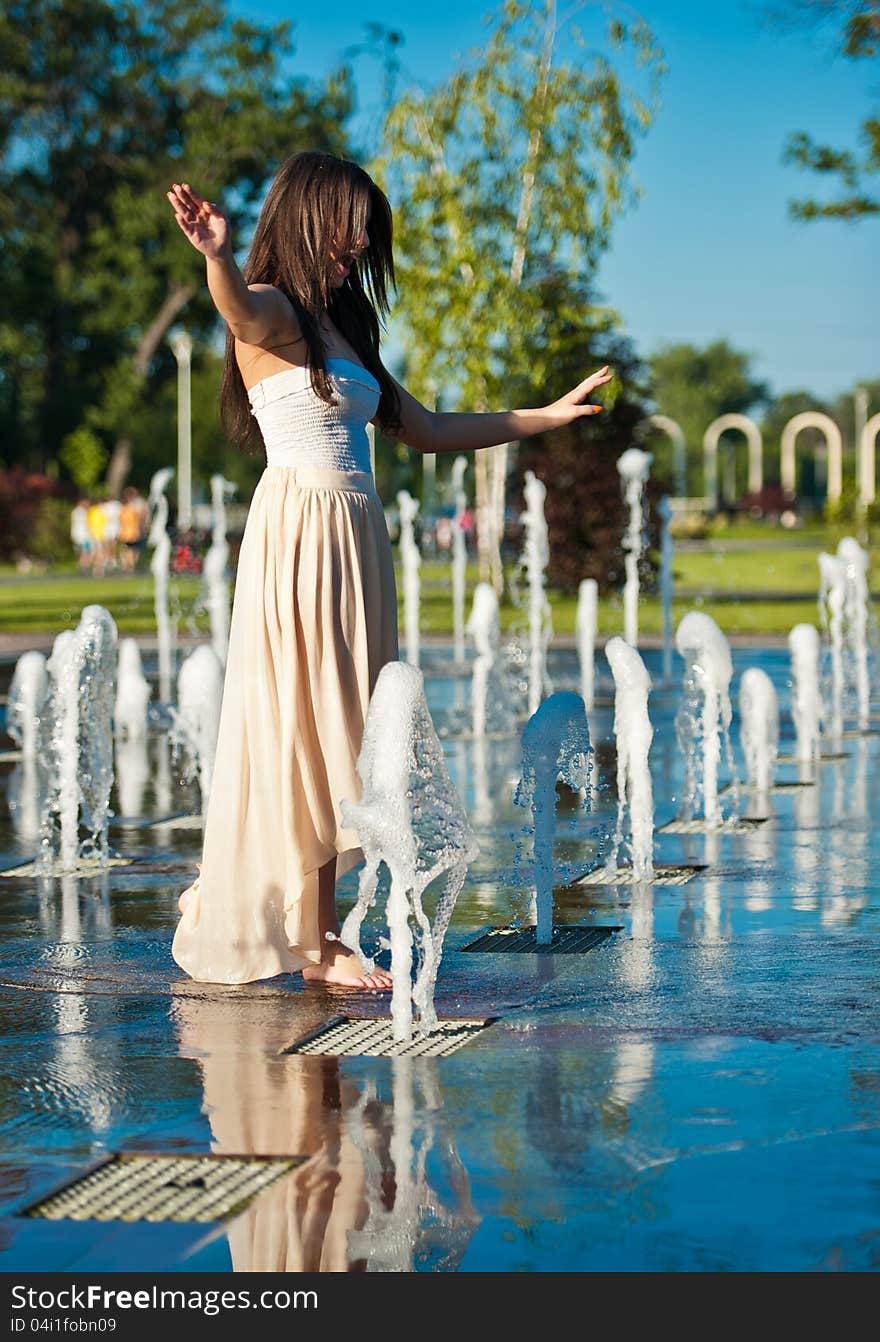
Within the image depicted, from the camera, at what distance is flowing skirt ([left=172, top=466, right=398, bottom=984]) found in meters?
5.23

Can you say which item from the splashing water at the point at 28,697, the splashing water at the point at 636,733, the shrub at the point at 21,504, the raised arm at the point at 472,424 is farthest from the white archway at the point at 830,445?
the raised arm at the point at 472,424

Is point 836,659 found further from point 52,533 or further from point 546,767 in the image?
point 52,533

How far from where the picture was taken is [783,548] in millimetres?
58906

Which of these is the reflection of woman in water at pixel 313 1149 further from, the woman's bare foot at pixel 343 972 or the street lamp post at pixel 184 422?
the street lamp post at pixel 184 422

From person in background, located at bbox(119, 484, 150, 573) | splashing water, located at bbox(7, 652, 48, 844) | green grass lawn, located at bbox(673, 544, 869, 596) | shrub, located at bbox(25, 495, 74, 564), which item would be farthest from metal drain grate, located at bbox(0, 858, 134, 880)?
shrub, located at bbox(25, 495, 74, 564)

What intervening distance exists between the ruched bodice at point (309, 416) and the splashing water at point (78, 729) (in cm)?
261

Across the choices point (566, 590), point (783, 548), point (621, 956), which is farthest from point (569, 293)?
point (783, 548)

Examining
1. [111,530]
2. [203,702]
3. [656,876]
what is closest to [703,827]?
[656,876]

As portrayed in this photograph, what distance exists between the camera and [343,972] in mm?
5402

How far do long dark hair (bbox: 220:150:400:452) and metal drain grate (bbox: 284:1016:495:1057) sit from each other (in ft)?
4.83

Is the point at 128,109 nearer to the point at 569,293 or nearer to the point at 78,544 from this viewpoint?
the point at 78,544

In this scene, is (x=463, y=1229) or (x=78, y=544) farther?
(x=78, y=544)

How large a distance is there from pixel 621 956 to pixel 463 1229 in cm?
236

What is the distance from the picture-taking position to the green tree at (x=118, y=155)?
58.4m
